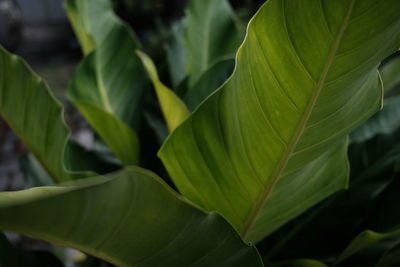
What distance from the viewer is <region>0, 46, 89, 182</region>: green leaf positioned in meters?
0.55

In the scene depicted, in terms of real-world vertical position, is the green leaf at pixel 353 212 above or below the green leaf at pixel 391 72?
below

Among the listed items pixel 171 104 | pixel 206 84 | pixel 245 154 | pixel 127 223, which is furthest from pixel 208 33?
pixel 127 223

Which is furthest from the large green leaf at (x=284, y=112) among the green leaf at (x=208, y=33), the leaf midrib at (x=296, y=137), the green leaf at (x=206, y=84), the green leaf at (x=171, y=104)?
the green leaf at (x=208, y=33)

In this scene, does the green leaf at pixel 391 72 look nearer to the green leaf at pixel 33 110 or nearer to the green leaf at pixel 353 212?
the green leaf at pixel 353 212

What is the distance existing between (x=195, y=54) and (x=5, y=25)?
374cm

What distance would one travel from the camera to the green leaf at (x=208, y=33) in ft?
2.59

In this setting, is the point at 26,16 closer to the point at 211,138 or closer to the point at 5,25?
the point at 5,25

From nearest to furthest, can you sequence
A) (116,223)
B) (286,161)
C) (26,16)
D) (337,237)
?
1. (116,223)
2. (286,161)
3. (337,237)
4. (26,16)

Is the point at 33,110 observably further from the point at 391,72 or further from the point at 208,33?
the point at 391,72

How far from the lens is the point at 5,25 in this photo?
4.07 meters

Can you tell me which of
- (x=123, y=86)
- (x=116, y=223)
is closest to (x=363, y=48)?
(x=116, y=223)

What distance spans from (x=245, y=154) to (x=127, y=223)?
14 centimetres

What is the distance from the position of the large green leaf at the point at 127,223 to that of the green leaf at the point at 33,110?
194 mm

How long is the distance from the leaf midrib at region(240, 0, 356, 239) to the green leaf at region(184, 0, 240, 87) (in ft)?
1.08
